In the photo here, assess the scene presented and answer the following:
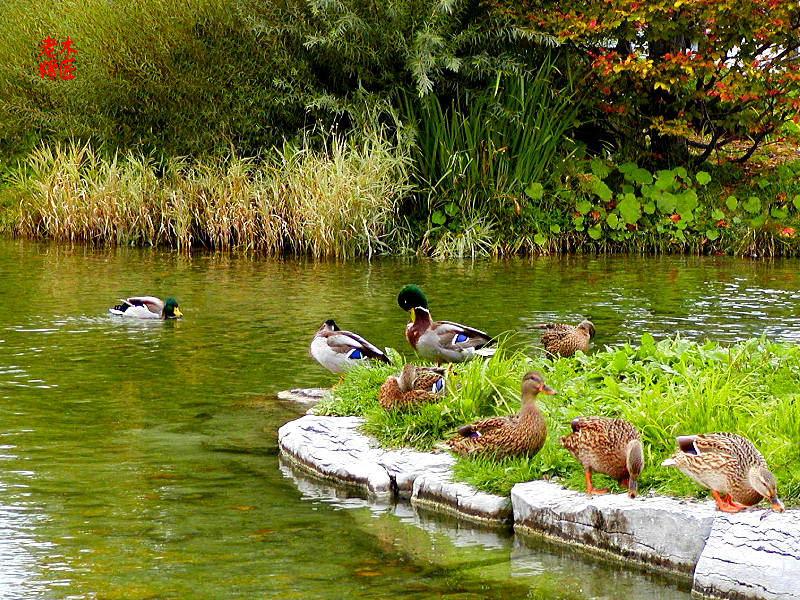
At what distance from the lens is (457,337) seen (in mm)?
9977

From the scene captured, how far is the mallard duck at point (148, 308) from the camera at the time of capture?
14.4m

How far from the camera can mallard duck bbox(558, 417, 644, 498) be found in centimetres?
664

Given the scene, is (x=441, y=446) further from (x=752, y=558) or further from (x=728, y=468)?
(x=752, y=558)

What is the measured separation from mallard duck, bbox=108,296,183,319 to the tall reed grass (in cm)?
602

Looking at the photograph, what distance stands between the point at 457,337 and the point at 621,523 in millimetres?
3594

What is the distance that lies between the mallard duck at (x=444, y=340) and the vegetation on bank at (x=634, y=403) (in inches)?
23.7

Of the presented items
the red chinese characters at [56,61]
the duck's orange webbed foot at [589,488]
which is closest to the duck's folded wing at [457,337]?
the duck's orange webbed foot at [589,488]

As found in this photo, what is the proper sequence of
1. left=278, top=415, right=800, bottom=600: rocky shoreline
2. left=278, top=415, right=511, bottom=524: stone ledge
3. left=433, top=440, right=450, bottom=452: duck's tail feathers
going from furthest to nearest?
left=433, top=440, right=450, bottom=452: duck's tail feathers, left=278, top=415, right=511, bottom=524: stone ledge, left=278, top=415, right=800, bottom=600: rocky shoreline

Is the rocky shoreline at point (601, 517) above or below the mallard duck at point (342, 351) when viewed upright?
below

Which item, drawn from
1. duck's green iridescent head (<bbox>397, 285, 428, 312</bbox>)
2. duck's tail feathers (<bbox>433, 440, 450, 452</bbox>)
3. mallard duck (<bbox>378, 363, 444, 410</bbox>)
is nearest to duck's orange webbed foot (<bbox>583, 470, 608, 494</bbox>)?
duck's tail feathers (<bbox>433, 440, 450, 452</bbox>)

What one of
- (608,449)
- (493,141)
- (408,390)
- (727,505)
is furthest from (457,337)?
(493,141)

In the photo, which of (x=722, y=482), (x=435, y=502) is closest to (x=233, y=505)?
(x=435, y=502)

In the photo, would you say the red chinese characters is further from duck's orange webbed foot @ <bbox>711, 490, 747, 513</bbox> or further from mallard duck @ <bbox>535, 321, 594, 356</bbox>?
duck's orange webbed foot @ <bbox>711, 490, 747, 513</bbox>

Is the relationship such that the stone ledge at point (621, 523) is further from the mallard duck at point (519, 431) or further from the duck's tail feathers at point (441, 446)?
the duck's tail feathers at point (441, 446)
